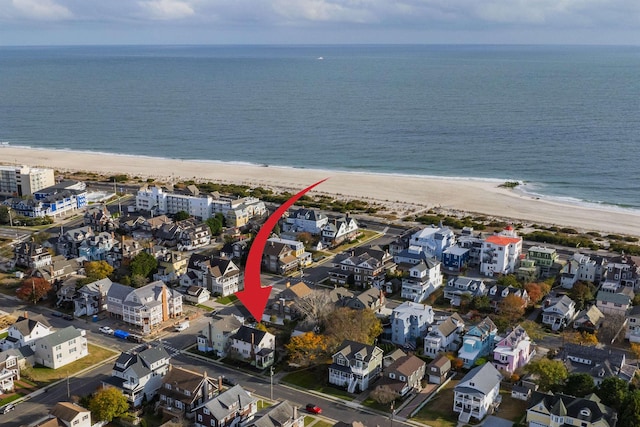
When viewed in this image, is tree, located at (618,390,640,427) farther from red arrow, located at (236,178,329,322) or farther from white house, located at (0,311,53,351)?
white house, located at (0,311,53,351)

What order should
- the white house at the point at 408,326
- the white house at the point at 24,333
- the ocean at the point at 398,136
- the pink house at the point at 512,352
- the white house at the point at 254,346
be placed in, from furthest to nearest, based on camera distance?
1. the ocean at the point at 398,136
2. the white house at the point at 408,326
3. the white house at the point at 24,333
4. the white house at the point at 254,346
5. the pink house at the point at 512,352

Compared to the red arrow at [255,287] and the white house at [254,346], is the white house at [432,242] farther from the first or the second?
the white house at [254,346]

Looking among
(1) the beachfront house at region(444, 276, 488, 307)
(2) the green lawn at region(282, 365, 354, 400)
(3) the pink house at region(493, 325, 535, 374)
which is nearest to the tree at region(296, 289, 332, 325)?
(2) the green lawn at region(282, 365, 354, 400)

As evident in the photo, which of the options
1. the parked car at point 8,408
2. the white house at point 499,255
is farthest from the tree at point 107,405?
the white house at point 499,255

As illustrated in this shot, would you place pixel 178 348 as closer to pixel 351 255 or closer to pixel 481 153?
pixel 351 255

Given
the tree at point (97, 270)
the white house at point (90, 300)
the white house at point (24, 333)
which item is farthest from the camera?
the tree at point (97, 270)

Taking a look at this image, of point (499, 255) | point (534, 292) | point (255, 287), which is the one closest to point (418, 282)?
point (534, 292)
